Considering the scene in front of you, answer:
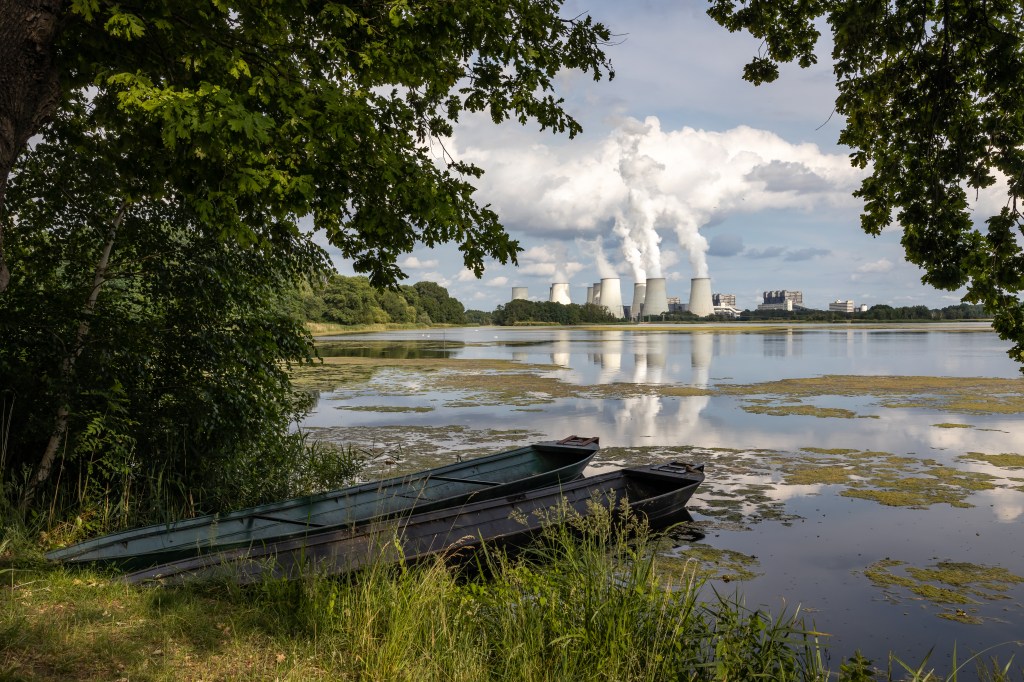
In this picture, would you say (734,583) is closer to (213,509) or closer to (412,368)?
(213,509)

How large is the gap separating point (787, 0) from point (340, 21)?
5649 millimetres

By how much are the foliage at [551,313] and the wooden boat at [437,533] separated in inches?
4739

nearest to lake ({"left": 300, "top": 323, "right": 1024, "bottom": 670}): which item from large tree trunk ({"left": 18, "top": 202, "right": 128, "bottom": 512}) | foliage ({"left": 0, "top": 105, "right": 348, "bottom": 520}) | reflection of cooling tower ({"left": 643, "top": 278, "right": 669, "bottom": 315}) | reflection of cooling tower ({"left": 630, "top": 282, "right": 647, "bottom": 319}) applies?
foliage ({"left": 0, "top": 105, "right": 348, "bottom": 520})

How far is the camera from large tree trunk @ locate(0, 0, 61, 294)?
14.6ft

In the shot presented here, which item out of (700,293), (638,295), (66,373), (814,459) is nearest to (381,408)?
(814,459)

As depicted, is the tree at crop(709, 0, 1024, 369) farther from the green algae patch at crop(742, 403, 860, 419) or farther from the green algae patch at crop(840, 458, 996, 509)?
the green algae patch at crop(742, 403, 860, 419)

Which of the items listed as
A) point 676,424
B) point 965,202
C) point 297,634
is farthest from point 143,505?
point 676,424

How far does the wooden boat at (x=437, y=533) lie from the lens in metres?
4.85

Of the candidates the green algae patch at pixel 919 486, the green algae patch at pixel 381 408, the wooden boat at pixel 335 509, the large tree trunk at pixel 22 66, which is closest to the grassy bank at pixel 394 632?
the wooden boat at pixel 335 509

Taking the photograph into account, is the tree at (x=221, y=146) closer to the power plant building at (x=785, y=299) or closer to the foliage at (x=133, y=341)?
the foliage at (x=133, y=341)

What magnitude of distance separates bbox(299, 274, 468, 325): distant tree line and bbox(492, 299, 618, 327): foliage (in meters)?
12.8

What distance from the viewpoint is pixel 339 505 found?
706cm

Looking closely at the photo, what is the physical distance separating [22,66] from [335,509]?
4.71 meters

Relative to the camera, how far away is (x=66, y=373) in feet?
20.4
